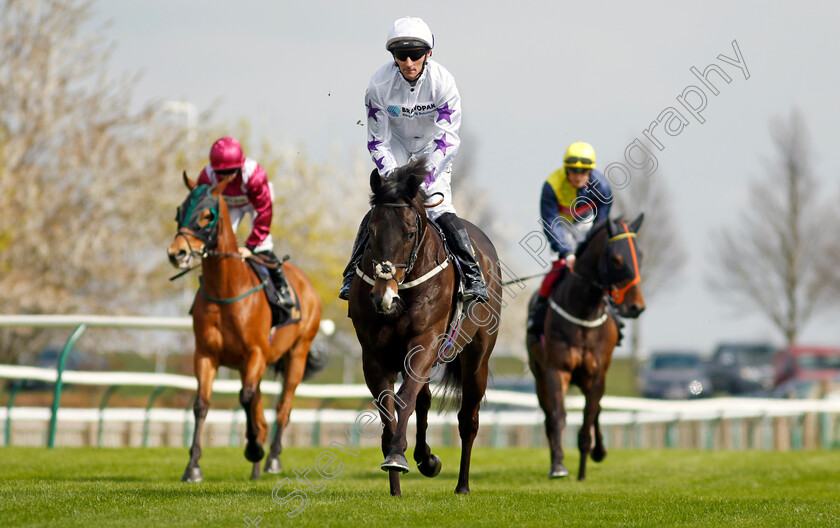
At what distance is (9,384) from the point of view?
24.2 m

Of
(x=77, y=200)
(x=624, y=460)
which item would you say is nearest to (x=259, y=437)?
(x=624, y=460)

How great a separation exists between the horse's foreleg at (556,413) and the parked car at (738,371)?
84.9 ft

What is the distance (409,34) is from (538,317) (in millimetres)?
4520

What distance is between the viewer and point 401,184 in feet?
22.9

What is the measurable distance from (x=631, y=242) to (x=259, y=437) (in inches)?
153

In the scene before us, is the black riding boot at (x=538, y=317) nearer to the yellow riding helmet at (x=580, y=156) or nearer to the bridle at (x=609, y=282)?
the bridle at (x=609, y=282)

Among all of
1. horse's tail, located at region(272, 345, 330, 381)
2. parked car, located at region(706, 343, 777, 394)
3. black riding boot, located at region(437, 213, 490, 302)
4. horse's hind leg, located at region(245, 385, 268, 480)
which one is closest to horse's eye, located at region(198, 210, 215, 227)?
horse's hind leg, located at region(245, 385, 268, 480)

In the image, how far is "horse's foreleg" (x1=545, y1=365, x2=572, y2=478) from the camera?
991 cm

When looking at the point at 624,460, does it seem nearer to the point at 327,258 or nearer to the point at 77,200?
the point at 77,200

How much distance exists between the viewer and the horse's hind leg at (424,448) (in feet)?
26.0

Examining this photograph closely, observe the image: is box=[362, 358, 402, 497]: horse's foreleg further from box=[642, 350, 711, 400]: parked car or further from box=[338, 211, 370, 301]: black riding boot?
box=[642, 350, 711, 400]: parked car

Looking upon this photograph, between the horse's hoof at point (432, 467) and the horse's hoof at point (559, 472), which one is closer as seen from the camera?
the horse's hoof at point (432, 467)

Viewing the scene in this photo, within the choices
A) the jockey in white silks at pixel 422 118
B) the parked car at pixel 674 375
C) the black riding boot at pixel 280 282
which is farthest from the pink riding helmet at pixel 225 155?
the parked car at pixel 674 375

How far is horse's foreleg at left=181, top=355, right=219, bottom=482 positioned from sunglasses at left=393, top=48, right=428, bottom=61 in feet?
11.1
